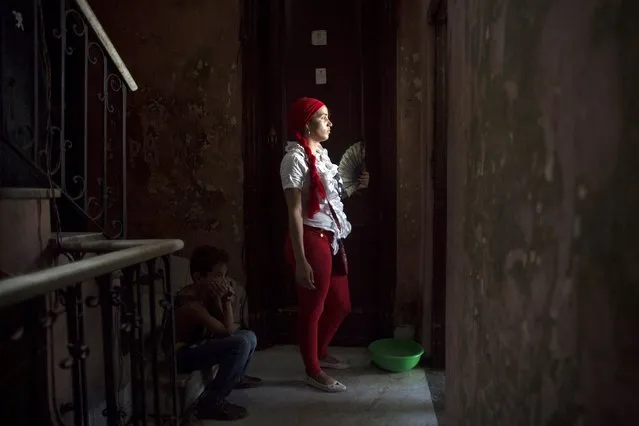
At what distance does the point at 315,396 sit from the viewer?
2365mm

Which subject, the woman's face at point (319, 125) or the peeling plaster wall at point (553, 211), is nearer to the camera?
the peeling plaster wall at point (553, 211)

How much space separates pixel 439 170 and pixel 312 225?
788mm

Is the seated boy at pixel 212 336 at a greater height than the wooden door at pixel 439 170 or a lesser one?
lesser

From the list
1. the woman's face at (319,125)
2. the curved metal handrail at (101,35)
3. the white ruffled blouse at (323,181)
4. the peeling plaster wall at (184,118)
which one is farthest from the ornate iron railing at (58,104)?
the woman's face at (319,125)

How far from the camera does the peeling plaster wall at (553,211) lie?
561mm

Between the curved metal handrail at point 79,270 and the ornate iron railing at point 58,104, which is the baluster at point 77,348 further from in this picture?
the ornate iron railing at point 58,104

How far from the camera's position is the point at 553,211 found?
72cm

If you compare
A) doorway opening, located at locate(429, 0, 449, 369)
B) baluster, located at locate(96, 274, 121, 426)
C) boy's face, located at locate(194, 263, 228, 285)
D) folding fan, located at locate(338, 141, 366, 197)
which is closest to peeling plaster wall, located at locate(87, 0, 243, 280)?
folding fan, located at locate(338, 141, 366, 197)

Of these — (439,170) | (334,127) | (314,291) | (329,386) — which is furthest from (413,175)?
(329,386)

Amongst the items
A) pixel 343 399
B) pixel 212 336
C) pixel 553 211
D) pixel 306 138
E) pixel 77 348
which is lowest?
pixel 343 399

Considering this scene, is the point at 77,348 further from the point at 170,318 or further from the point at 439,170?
the point at 439,170

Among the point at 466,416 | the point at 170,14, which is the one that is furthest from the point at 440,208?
the point at 170,14

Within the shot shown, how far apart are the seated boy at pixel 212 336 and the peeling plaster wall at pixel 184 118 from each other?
87 cm

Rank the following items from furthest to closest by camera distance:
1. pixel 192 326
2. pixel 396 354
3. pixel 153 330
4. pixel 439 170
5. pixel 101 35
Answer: pixel 396 354 < pixel 439 170 < pixel 192 326 < pixel 101 35 < pixel 153 330
